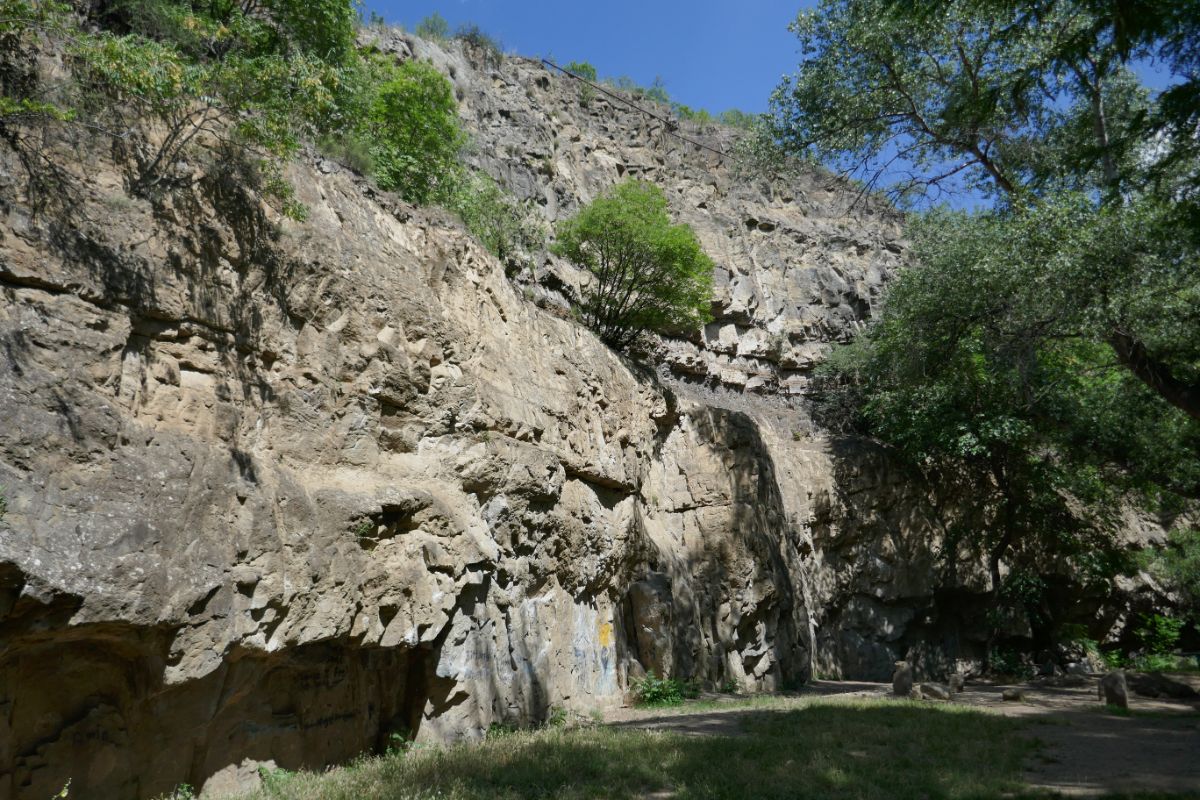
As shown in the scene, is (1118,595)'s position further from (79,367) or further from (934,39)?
(79,367)

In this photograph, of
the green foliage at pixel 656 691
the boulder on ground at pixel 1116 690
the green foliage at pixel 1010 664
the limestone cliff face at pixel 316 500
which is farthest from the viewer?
the green foliage at pixel 1010 664

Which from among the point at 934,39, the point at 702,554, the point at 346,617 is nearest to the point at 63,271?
the point at 346,617

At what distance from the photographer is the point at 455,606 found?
9961mm

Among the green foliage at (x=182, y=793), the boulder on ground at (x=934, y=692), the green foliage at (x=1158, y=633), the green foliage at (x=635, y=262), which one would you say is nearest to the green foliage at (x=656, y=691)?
the boulder on ground at (x=934, y=692)

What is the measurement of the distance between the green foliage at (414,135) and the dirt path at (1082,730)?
10189 mm

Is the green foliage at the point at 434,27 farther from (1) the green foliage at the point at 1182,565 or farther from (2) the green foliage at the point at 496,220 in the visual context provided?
(1) the green foliage at the point at 1182,565

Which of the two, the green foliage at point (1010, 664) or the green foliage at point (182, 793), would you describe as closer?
the green foliage at point (182, 793)

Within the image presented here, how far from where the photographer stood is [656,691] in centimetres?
1365

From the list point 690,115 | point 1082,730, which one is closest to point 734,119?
point 690,115

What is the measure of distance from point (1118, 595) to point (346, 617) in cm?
2327

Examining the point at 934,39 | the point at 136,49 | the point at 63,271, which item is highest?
the point at 934,39

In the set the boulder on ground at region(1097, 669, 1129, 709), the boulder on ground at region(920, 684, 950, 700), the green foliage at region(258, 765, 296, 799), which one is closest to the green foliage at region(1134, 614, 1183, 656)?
the boulder on ground at region(1097, 669, 1129, 709)

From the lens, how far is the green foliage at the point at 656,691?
44.5ft

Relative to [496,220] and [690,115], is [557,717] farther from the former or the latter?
[690,115]
